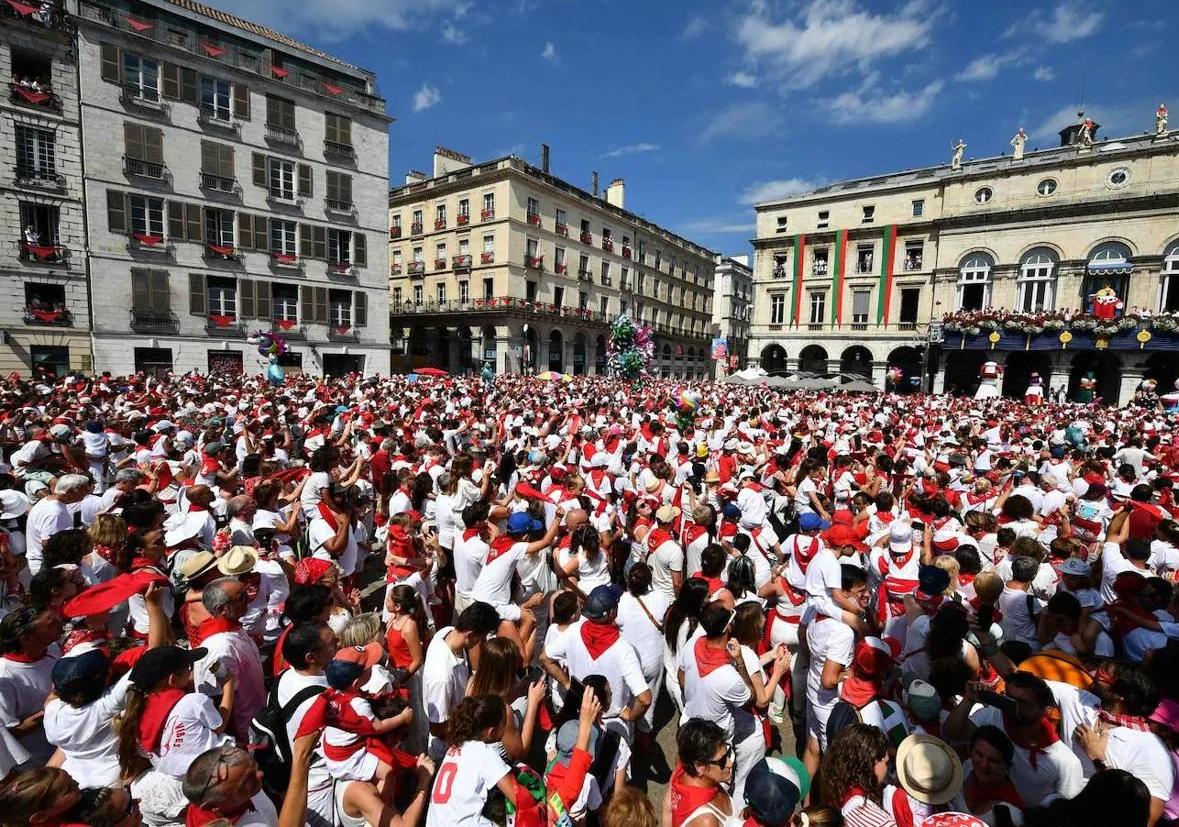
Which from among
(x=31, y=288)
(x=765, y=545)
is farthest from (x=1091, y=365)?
(x=31, y=288)

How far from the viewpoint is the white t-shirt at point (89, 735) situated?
2.66m

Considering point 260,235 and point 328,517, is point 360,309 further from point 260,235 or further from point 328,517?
point 328,517

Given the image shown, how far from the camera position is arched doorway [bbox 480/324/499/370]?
124ft

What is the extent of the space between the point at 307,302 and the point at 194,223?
5716 millimetres

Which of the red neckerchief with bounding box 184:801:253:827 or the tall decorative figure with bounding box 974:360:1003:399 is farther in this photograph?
the tall decorative figure with bounding box 974:360:1003:399

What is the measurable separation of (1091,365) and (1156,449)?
2687 cm

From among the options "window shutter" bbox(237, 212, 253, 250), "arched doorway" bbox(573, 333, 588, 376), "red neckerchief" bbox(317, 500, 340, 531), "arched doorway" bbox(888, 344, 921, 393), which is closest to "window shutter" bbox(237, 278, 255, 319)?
"window shutter" bbox(237, 212, 253, 250)

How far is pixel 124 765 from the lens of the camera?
2.71 m

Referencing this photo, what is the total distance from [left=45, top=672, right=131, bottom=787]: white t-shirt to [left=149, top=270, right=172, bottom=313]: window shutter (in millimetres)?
28685

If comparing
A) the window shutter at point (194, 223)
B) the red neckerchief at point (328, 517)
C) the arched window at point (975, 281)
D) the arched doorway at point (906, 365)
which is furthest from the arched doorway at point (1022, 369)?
the window shutter at point (194, 223)

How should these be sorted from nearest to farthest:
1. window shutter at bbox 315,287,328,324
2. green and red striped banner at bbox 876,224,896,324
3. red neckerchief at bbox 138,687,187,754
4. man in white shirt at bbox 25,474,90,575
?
1. red neckerchief at bbox 138,687,187,754
2. man in white shirt at bbox 25,474,90,575
3. window shutter at bbox 315,287,328,324
4. green and red striped banner at bbox 876,224,896,324

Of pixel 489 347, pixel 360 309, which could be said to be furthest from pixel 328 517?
pixel 489 347

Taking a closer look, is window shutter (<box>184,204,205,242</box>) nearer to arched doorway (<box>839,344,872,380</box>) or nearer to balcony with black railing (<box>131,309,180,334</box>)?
balcony with black railing (<box>131,309,180,334</box>)

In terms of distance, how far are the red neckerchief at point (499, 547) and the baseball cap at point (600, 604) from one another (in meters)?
1.27
